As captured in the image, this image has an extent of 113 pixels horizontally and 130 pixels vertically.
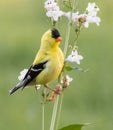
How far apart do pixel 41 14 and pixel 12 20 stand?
1.93 feet

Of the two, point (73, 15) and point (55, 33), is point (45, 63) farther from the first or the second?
point (73, 15)

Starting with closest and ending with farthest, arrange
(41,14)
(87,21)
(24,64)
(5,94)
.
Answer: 1. (87,21)
2. (5,94)
3. (24,64)
4. (41,14)

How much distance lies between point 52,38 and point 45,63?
13 cm

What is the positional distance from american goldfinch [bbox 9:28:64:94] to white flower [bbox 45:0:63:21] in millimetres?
110

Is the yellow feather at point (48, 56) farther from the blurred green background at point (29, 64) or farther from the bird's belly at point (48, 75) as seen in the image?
the blurred green background at point (29, 64)

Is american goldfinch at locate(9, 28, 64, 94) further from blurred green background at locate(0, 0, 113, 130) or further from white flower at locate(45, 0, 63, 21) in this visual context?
blurred green background at locate(0, 0, 113, 130)

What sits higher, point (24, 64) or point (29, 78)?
point (24, 64)

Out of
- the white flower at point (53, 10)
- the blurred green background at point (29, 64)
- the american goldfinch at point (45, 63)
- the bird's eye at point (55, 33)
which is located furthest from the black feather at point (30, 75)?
the blurred green background at point (29, 64)

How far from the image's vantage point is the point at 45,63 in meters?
3.33

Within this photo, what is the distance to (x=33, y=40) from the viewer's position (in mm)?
10867

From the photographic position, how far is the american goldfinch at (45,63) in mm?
3279

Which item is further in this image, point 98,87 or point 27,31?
point 27,31

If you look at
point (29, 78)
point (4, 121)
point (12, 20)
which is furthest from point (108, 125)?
point (12, 20)

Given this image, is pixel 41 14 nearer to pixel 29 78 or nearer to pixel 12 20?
pixel 12 20
